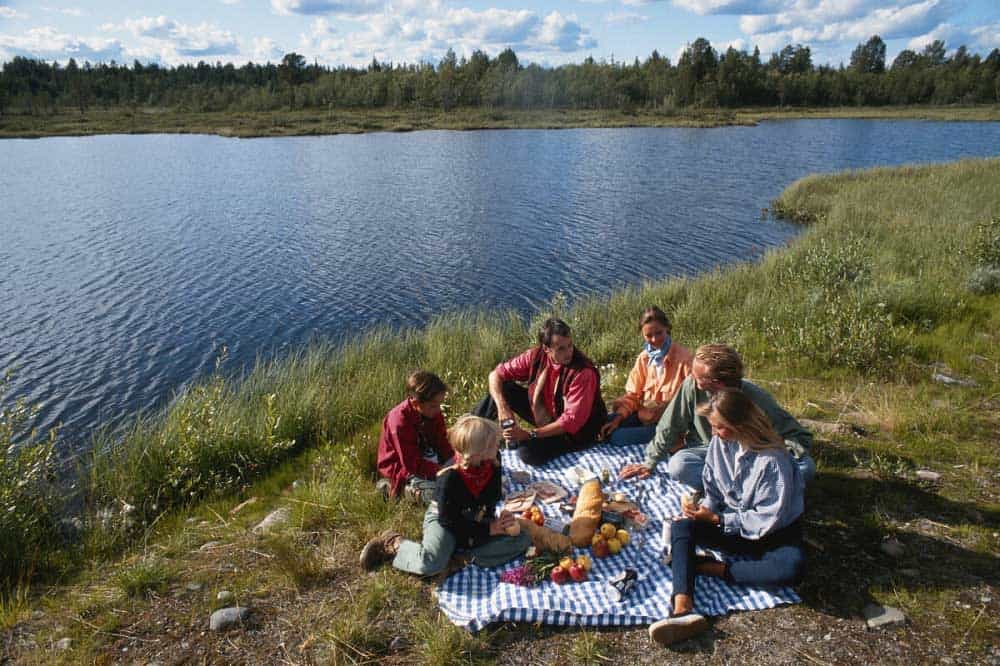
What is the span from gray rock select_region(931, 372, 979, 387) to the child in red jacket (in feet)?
19.0

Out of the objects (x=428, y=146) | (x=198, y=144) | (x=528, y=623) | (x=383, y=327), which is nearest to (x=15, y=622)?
(x=528, y=623)

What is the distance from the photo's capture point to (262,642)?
13.1 feet

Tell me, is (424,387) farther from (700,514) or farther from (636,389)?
(636,389)

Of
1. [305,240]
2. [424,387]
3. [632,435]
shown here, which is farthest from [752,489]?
[305,240]

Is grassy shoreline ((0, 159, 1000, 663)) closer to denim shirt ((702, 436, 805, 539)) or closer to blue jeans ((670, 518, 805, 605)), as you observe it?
blue jeans ((670, 518, 805, 605))

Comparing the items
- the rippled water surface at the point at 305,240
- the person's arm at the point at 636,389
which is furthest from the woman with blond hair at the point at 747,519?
the rippled water surface at the point at 305,240

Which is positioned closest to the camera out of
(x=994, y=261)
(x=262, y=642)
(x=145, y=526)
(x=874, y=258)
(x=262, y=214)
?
(x=262, y=642)

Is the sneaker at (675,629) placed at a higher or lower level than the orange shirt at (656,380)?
lower

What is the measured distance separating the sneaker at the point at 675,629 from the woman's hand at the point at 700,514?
746 millimetres

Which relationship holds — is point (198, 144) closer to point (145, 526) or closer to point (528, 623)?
point (145, 526)

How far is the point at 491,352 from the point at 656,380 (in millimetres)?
4087

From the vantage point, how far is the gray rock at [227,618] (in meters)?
4.12

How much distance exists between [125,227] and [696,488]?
2238 cm

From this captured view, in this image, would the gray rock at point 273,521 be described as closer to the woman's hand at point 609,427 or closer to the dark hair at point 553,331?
the dark hair at point 553,331
